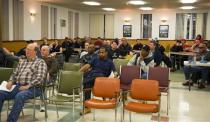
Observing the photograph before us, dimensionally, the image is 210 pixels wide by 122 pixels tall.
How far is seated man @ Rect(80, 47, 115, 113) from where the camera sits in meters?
5.25

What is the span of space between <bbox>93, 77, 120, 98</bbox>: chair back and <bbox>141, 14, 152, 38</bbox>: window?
14170mm

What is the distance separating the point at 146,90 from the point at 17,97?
1879 millimetres

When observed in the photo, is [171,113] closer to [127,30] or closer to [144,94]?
[144,94]

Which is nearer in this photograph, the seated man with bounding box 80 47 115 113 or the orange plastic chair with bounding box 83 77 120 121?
the orange plastic chair with bounding box 83 77 120 121

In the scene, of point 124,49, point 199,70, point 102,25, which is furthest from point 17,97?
point 102,25

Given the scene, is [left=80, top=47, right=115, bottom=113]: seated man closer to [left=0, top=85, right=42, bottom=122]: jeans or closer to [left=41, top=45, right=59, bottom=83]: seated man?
[left=41, top=45, right=59, bottom=83]: seated man

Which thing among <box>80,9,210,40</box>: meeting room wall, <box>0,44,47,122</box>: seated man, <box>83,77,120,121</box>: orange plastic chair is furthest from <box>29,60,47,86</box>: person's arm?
<box>80,9,210,40</box>: meeting room wall

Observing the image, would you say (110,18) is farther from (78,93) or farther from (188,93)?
(78,93)

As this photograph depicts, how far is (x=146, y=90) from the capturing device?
427 centimetres

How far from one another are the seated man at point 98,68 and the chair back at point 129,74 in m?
0.31

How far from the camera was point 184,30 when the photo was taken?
17.6 m

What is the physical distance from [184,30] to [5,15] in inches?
431

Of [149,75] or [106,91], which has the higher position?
[149,75]

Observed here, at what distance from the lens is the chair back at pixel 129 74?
5.49 metres
